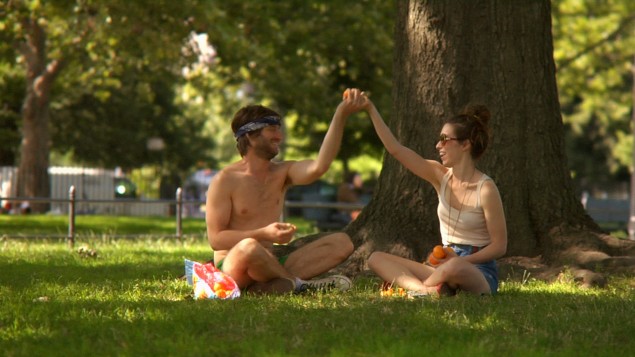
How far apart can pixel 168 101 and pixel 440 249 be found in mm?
48340

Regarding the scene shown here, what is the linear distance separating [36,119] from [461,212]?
25897 mm

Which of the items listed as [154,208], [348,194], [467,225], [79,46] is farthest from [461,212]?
[154,208]

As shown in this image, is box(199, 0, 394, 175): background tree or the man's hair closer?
the man's hair

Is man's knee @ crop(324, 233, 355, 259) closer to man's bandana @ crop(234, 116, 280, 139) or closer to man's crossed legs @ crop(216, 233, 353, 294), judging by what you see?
man's crossed legs @ crop(216, 233, 353, 294)

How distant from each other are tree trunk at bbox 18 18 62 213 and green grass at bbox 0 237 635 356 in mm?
22680

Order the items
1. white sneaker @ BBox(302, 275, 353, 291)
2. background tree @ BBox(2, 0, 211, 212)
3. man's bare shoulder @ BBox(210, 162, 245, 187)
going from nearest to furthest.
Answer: man's bare shoulder @ BBox(210, 162, 245, 187) → white sneaker @ BBox(302, 275, 353, 291) → background tree @ BBox(2, 0, 211, 212)

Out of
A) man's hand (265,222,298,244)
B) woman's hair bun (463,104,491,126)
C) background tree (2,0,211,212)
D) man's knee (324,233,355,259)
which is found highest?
background tree (2,0,211,212)

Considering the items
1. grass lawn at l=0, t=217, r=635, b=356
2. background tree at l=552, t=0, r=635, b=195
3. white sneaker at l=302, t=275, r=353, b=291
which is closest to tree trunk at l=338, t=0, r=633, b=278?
grass lawn at l=0, t=217, r=635, b=356

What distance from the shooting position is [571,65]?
42.2 metres

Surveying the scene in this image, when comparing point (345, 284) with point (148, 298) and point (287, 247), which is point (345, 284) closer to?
point (148, 298)

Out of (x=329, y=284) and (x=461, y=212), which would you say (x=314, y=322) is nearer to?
(x=329, y=284)

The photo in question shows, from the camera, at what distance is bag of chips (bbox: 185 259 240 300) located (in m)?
8.05

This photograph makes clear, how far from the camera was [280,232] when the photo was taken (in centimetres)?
771

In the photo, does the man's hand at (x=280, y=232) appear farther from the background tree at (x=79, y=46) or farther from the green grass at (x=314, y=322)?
the background tree at (x=79, y=46)
